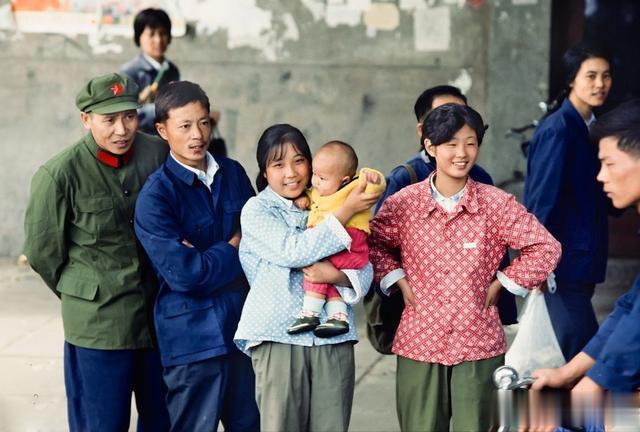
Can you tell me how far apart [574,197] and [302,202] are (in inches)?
67.5

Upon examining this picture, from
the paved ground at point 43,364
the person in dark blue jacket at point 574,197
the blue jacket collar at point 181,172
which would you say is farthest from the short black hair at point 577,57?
the blue jacket collar at point 181,172

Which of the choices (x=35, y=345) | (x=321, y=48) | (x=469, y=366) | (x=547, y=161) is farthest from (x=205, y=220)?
(x=321, y=48)

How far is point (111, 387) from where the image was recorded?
500 cm

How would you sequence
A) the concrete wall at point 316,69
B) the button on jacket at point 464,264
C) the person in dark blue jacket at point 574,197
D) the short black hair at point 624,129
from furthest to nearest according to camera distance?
the concrete wall at point 316,69, the person in dark blue jacket at point 574,197, the button on jacket at point 464,264, the short black hair at point 624,129

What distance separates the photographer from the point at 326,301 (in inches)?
177

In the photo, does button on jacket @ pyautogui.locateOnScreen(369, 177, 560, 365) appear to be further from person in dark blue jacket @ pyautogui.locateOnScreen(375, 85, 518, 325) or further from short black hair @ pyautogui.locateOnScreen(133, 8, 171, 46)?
short black hair @ pyautogui.locateOnScreen(133, 8, 171, 46)

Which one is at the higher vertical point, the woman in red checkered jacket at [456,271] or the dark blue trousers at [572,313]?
the woman in red checkered jacket at [456,271]

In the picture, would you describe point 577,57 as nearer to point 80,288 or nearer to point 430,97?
point 430,97

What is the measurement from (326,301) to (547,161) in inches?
66.9

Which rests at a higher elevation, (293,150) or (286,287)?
(293,150)

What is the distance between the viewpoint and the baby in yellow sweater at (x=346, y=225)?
4402 millimetres

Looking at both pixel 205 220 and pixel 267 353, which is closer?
pixel 267 353

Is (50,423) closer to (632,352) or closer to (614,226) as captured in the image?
(632,352)

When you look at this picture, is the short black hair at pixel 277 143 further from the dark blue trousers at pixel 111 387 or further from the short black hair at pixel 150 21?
the short black hair at pixel 150 21
